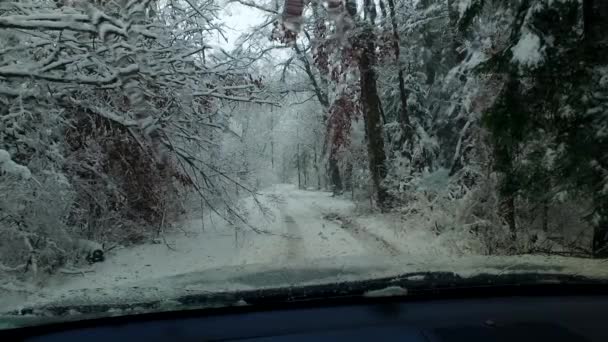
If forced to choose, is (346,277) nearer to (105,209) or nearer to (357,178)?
(105,209)

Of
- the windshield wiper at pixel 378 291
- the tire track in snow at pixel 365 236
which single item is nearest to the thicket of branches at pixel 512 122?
the tire track in snow at pixel 365 236

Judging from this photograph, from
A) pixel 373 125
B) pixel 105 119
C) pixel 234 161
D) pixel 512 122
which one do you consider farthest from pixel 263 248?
pixel 373 125

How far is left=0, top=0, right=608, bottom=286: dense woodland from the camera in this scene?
7.04 metres

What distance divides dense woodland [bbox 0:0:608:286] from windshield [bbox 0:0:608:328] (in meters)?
0.04

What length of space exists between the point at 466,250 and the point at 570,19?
4.76 m

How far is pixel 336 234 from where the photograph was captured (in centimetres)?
1490

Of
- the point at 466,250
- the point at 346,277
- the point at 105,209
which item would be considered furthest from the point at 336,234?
the point at 346,277

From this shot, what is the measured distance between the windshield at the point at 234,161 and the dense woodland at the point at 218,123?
36 mm

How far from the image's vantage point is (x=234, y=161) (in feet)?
44.4

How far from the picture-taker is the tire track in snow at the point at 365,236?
1180cm

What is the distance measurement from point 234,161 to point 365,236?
3.99 meters

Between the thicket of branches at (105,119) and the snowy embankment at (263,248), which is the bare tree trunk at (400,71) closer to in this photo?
the snowy embankment at (263,248)

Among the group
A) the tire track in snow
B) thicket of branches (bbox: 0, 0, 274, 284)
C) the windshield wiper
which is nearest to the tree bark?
the tire track in snow

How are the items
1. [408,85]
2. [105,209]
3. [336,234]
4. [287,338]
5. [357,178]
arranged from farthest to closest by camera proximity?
[357,178] → [408,85] → [336,234] → [105,209] → [287,338]
